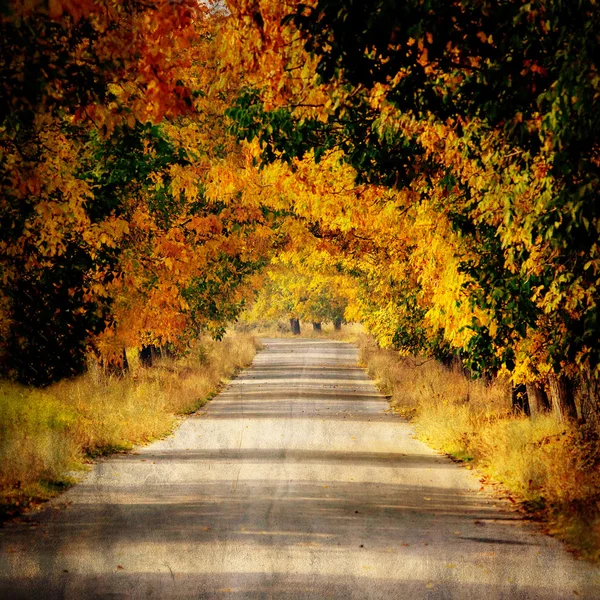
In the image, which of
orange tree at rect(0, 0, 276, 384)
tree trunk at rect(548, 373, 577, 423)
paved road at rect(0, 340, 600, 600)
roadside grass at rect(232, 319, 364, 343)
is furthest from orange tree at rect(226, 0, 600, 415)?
roadside grass at rect(232, 319, 364, 343)

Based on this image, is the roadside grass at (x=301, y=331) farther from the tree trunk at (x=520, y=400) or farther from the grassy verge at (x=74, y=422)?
the tree trunk at (x=520, y=400)

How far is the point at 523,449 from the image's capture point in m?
13.3

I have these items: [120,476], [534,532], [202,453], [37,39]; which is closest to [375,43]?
[37,39]

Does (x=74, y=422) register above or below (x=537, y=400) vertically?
above

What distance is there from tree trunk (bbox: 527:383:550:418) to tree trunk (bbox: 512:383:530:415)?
4.09 feet

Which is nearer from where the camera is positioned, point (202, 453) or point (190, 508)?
point (190, 508)

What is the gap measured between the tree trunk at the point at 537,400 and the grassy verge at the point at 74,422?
6847mm

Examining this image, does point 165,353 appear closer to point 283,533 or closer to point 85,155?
point 85,155

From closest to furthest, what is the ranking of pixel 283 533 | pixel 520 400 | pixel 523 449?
pixel 283 533, pixel 523 449, pixel 520 400

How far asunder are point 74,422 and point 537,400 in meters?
7.75

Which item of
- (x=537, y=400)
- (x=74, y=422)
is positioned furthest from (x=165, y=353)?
(x=537, y=400)

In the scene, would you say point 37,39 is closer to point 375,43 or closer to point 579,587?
point 375,43

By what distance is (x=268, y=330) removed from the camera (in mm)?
113188

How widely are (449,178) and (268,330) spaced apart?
103 metres
